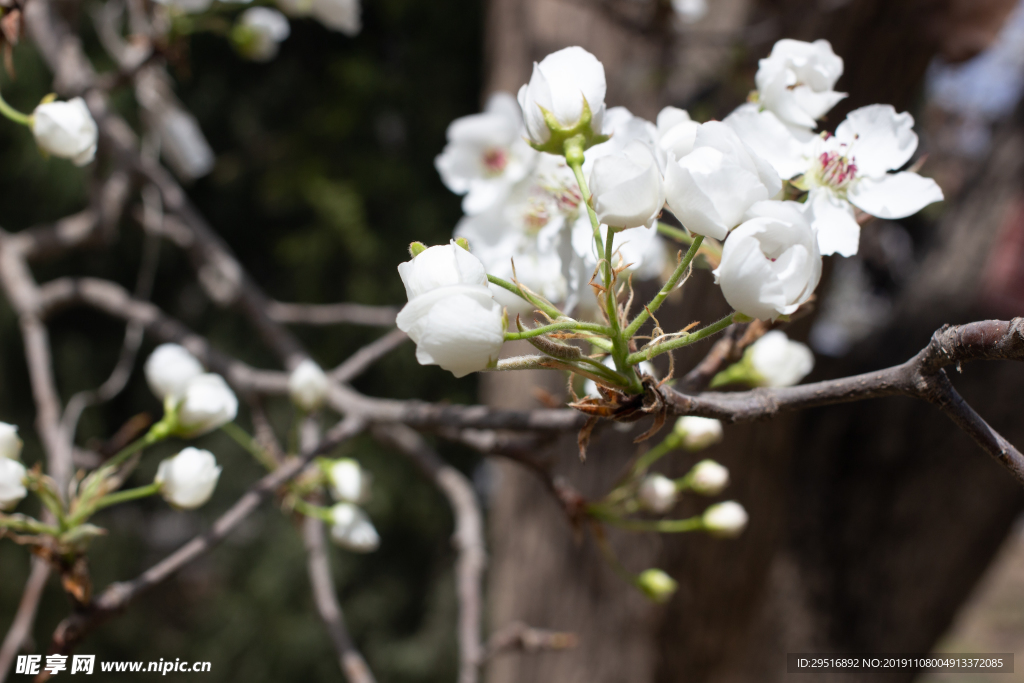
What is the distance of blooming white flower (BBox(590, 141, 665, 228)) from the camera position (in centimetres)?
25

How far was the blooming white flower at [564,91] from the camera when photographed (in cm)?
30

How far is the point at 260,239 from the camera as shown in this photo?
1.84 metres

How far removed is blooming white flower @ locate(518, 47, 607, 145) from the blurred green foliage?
132 cm

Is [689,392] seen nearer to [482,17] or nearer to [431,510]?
[431,510]

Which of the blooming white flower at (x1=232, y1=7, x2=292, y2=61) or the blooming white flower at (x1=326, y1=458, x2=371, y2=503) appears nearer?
the blooming white flower at (x1=326, y1=458, x2=371, y2=503)

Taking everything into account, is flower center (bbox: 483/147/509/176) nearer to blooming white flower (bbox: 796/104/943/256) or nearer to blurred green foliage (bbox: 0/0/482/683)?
blooming white flower (bbox: 796/104/943/256)

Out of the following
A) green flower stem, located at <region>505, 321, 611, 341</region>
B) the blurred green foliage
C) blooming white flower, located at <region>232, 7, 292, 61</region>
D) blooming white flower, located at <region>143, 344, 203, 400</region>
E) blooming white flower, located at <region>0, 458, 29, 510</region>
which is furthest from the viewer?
the blurred green foliage

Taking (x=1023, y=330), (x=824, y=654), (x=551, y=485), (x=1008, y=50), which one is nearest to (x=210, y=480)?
(x=551, y=485)

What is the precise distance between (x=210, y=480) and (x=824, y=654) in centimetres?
107

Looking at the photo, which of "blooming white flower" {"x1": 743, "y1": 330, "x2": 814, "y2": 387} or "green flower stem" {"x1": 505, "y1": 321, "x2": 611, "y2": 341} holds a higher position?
"blooming white flower" {"x1": 743, "y1": 330, "x2": 814, "y2": 387}

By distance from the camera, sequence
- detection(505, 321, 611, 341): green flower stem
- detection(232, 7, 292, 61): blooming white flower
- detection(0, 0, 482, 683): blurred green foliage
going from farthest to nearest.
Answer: detection(0, 0, 482, 683): blurred green foliage → detection(232, 7, 292, 61): blooming white flower → detection(505, 321, 611, 341): green flower stem

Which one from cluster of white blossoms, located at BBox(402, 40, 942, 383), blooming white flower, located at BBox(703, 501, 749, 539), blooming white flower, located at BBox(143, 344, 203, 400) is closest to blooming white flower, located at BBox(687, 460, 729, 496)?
blooming white flower, located at BBox(703, 501, 749, 539)

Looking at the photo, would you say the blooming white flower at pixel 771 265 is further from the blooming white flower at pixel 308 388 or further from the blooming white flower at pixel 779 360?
the blooming white flower at pixel 308 388

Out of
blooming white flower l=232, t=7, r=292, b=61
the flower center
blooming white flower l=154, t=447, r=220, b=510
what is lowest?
blooming white flower l=154, t=447, r=220, b=510
